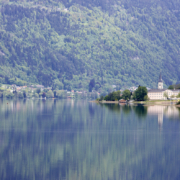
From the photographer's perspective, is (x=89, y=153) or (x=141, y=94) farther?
(x=141, y=94)

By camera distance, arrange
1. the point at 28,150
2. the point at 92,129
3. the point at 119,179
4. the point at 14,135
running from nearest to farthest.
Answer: the point at 119,179 → the point at 28,150 → the point at 14,135 → the point at 92,129

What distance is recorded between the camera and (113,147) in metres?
32.8

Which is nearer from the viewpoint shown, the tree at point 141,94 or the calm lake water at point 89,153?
the calm lake water at point 89,153

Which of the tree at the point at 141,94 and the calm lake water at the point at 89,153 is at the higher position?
the tree at the point at 141,94

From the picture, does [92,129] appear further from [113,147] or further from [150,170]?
[150,170]

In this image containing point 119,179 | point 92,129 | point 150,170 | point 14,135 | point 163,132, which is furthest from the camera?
point 92,129

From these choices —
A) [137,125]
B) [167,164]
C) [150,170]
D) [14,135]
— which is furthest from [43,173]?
[137,125]

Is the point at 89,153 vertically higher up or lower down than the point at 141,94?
lower down

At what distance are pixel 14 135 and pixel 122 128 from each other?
1328cm

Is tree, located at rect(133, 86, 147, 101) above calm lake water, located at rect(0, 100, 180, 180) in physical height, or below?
above

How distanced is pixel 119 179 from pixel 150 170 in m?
3.00

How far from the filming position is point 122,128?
45906 millimetres

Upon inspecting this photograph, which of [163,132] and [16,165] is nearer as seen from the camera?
[16,165]

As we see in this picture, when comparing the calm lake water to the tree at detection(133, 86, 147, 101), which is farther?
the tree at detection(133, 86, 147, 101)
